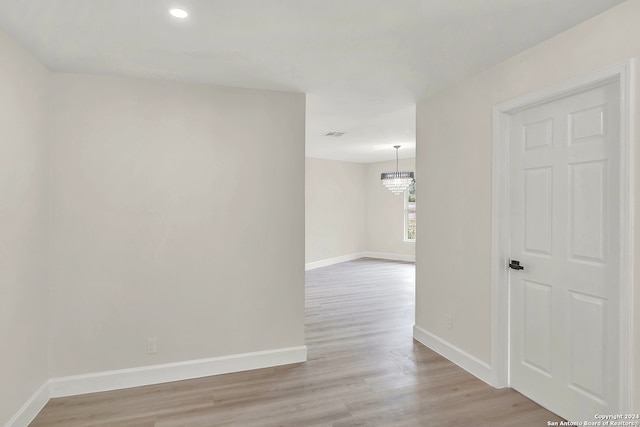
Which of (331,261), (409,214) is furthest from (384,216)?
(331,261)

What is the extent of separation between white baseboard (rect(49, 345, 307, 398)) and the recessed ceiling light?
8.65 ft

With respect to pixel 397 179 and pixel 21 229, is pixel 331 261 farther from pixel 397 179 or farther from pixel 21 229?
pixel 21 229

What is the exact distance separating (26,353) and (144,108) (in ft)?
6.53

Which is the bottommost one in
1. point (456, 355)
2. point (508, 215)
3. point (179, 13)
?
point (456, 355)

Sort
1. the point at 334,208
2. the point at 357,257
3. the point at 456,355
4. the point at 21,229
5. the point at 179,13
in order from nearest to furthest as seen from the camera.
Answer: the point at 179,13
the point at 21,229
the point at 456,355
the point at 334,208
the point at 357,257

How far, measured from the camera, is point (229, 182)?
3.19 m

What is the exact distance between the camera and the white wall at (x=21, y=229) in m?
2.18

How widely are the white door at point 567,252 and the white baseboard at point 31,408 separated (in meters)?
3.50

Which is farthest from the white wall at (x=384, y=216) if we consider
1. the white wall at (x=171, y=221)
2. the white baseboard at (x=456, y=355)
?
the white wall at (x=171, y=221)

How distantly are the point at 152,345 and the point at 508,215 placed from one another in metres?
3.10

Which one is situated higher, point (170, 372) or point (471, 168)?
point (471, 168)

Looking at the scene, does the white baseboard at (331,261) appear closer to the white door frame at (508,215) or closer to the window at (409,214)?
the window at (409,214)

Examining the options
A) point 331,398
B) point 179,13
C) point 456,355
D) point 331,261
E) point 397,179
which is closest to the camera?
point 179,13

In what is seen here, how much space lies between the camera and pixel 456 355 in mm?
3252
